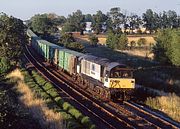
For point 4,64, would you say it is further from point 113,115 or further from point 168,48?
point 113,115

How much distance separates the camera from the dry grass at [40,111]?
20125 millimetres

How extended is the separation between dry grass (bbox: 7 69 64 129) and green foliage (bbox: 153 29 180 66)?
87.6ft

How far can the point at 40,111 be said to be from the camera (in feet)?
76.8

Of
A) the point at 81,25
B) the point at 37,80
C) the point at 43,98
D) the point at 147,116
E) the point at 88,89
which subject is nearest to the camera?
the point at 147,116

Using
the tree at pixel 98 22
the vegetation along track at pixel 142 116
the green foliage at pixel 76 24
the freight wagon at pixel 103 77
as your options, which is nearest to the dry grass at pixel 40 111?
the vegetation along track at pixel 142 116

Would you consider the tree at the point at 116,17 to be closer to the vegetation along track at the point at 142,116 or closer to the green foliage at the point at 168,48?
the green foliage at the point at 168,48

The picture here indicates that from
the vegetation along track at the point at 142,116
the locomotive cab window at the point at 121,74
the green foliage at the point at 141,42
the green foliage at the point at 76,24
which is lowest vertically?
the vegetation along track at the point at 142,116

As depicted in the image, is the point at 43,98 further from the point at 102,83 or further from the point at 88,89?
the point at 88,89

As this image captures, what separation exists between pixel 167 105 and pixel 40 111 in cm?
848

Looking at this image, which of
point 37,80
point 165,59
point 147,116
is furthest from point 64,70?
point 147,116

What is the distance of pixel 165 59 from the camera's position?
58.3 meters

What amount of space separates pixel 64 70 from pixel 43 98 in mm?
19939

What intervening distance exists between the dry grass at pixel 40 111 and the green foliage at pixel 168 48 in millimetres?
26688

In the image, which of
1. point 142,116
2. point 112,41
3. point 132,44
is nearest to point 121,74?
point 142,116
